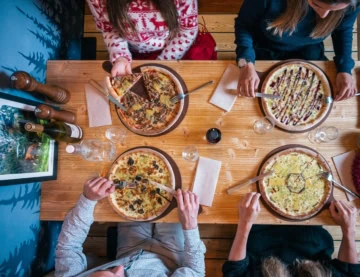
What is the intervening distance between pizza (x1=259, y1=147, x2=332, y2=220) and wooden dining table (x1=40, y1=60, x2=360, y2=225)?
5 cm

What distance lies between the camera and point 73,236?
4.41 ft

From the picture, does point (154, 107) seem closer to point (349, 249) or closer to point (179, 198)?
point (179, 198)

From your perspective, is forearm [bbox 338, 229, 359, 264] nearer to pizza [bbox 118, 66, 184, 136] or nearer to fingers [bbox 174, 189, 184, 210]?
fingers [bbox 174, 189, 184, 210]

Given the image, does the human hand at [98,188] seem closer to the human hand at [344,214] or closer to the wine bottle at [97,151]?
the wine bottle at [97,151]

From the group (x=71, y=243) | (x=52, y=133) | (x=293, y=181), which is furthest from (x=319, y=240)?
(x=52, y=133)

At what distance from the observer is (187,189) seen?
4.42 ft

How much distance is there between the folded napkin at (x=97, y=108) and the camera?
1.38m

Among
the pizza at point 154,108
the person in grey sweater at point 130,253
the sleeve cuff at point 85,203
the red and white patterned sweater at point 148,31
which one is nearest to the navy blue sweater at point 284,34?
the red and white patterned sweater at point 148,31

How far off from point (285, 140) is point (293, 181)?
0.19 meters

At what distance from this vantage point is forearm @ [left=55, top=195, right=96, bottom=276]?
1306 millimetres

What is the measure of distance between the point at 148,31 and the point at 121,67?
22cm

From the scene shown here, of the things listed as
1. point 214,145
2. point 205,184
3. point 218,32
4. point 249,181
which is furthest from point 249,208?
point 218,32

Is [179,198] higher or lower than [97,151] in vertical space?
lower

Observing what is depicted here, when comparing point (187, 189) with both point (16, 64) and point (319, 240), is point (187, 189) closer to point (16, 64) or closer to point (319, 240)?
point (319, 240)
